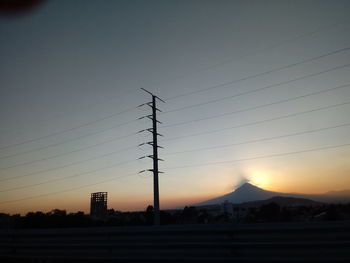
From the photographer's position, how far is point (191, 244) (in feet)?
18.7

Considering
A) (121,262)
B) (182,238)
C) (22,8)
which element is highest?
(22,8)

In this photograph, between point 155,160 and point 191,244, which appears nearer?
point 191,244

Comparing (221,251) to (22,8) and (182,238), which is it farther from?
(22,8)

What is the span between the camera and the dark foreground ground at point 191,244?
4730 millimetres

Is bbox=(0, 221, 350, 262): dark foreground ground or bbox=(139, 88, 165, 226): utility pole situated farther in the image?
bbox=(139, 88, 165, 226): utility pole

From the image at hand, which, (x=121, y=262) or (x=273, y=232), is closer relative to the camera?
(x=273, y=232)

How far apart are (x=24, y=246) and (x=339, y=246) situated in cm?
745

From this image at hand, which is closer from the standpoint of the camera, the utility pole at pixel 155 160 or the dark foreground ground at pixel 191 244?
the dark foreground ground at pixel 191 244

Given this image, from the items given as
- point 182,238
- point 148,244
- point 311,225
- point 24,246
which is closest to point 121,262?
point 148,244

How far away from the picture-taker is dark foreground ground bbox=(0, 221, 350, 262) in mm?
4730

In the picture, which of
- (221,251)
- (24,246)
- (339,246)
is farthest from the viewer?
(24,246)

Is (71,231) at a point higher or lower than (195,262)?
higher

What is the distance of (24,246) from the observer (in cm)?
793

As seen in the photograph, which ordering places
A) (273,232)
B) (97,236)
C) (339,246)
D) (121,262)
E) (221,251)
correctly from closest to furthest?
(339,246), (273,232), (221,251), (121,262), (97,236)
